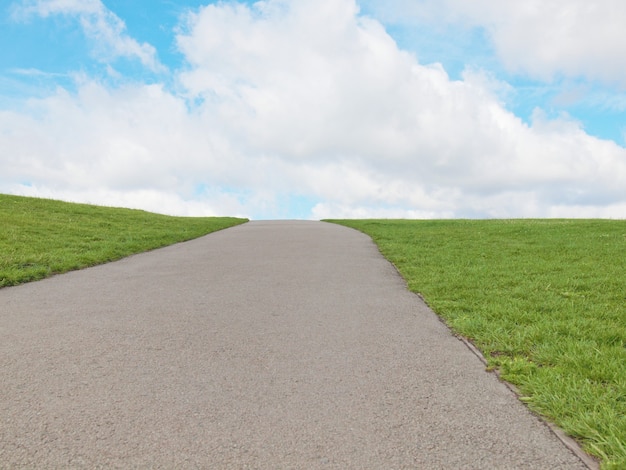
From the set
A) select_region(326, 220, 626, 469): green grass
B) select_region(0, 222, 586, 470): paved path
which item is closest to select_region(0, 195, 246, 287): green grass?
select_region(0, 222, 586, 470): paved path

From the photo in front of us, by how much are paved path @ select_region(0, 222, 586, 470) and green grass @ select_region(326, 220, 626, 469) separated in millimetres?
277

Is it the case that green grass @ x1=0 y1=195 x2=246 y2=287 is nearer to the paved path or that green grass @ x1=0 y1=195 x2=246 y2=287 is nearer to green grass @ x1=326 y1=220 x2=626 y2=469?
the paved path

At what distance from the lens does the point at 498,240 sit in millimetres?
16094

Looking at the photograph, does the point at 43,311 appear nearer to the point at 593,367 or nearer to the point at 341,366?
the point at 341,366

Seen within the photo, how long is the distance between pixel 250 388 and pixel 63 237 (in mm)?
13184

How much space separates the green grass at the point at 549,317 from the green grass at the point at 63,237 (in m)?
7.83

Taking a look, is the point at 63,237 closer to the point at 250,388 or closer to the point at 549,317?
the point at 250,388

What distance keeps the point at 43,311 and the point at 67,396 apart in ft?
11.3

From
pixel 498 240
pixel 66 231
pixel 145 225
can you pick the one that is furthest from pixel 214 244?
pixel 498 240

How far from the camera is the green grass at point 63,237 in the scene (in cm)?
1025

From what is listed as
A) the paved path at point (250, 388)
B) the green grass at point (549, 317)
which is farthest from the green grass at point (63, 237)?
the green grass at point (549, 317)

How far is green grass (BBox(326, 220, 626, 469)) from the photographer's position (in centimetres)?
350

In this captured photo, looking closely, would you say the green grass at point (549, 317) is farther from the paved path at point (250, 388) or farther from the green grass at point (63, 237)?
the green grass at point (63, 237)

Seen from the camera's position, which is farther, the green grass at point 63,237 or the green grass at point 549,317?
the green grass at point 63,237
